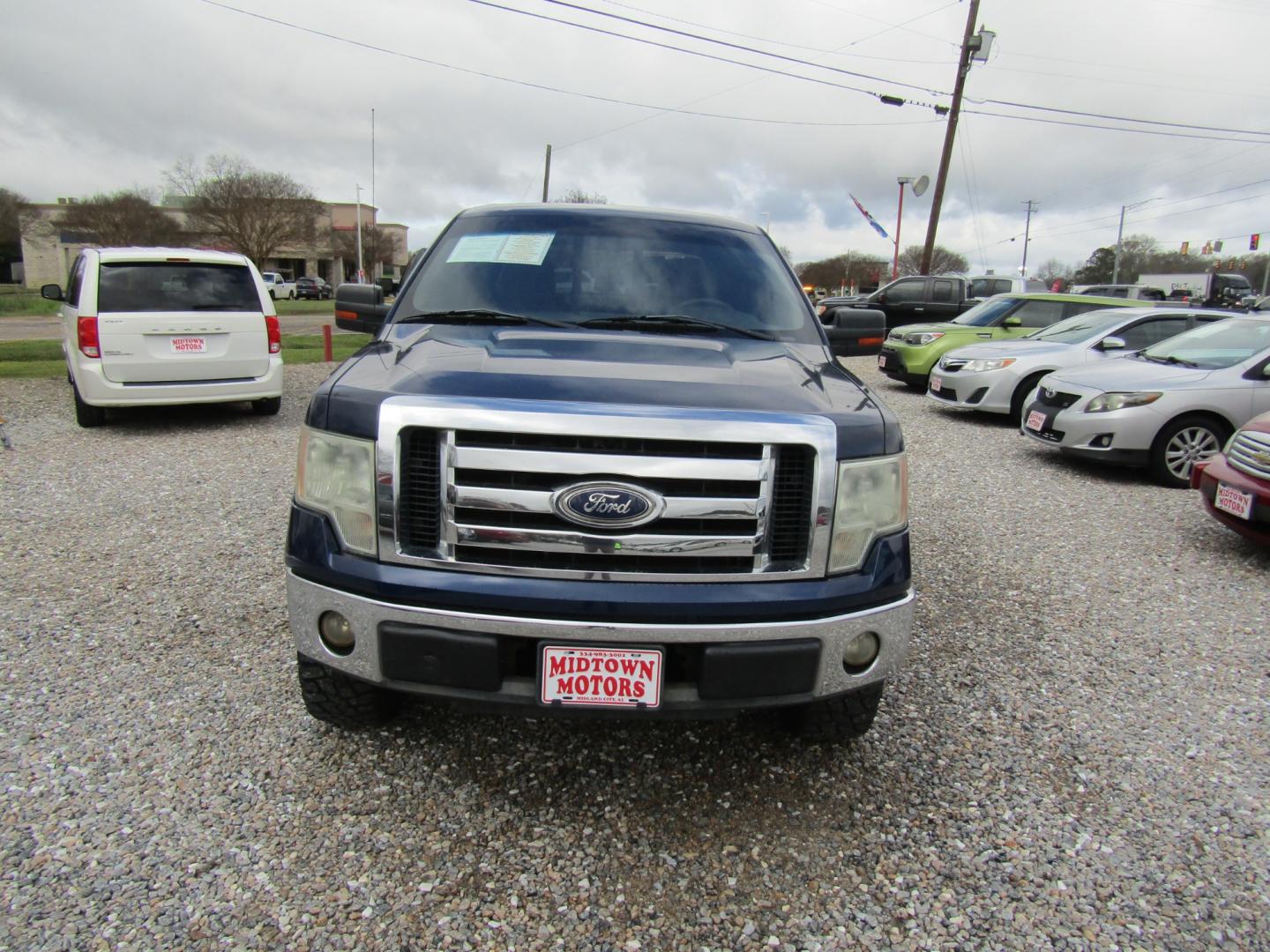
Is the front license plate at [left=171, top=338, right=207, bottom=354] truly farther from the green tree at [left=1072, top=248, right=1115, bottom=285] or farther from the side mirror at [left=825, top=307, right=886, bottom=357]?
the green tree at [left=1072, top=248, right=1115, bottom=285]

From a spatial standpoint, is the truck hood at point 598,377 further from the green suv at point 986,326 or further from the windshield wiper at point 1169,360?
the green suv at point 986,326

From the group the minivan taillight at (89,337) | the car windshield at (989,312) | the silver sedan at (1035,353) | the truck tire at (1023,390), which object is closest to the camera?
the minivan taillight at (89,337)

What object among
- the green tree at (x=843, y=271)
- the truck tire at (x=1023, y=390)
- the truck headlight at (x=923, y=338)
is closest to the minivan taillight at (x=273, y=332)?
the truck tire at (x=1023, y=390)

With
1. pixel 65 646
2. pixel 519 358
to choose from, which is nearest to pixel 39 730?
pixel 65 646

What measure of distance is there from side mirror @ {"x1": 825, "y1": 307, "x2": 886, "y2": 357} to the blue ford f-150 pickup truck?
1.35 metres

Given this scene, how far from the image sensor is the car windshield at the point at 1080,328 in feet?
32.6

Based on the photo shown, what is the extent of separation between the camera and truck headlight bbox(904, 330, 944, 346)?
12125mm

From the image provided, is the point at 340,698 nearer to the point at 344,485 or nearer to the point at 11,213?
→ the point at 344,485

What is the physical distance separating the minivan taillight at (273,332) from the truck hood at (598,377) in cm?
611

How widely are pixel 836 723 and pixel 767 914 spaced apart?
69 cm

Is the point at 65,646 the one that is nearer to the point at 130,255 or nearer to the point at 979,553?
the point at 979,553

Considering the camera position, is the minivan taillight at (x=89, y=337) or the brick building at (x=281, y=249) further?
the brick building at (x=281, y=249)

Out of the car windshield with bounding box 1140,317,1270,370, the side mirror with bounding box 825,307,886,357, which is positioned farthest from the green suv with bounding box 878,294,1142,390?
the side mirror with bounding box 825,307,886,357

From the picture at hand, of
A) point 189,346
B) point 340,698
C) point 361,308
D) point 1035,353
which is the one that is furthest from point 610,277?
point 1035,353
